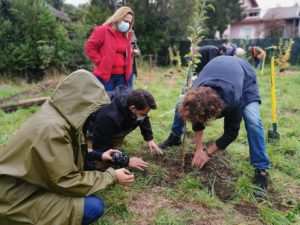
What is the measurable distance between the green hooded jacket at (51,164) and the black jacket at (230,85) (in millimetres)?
1023

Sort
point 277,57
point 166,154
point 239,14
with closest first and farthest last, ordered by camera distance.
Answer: point 166,154 → point 277,57 → point 239,14

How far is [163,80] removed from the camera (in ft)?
35.6

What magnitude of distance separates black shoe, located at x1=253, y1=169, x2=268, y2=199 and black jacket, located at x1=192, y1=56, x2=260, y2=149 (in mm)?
512

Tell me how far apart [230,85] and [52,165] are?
1.57 metres

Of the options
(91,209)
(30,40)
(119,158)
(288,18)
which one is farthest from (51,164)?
(288,18)

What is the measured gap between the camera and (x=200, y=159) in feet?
10.7

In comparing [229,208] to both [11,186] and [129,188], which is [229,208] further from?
[11,186]

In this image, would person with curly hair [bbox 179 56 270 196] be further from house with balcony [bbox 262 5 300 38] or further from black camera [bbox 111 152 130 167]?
house with balcony [bbox 262 5 300 38]

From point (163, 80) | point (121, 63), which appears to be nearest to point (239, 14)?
point (163, 80)

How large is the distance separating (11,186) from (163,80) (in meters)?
9.16

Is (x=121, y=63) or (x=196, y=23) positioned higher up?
(x=196, y=23)

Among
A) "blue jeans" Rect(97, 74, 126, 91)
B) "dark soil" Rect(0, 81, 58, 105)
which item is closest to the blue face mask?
"blue jeans" Rect(97, 74, 126, 91)

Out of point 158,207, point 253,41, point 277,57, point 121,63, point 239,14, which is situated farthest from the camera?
point 239,14

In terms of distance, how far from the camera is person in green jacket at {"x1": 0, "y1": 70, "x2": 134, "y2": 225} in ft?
6.04
